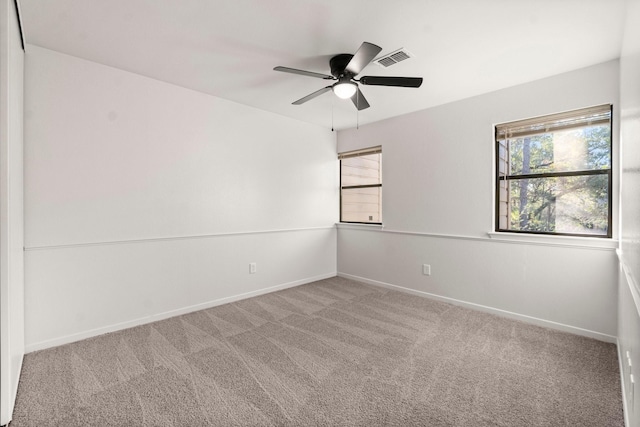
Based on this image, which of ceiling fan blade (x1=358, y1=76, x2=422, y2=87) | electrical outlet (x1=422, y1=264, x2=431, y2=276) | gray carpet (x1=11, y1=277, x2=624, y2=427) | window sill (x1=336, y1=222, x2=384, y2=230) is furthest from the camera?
window sill (x1=336, y1=222, x2=384, y2=230)

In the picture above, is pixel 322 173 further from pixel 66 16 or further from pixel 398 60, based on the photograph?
pixel 66 16

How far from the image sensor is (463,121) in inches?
138

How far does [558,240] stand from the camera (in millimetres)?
2879

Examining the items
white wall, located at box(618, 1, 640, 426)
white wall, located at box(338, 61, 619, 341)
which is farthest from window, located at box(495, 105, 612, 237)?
white wall, located at box(618, 1, 640, 426)

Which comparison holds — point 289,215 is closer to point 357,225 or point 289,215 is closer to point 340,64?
point 357,225

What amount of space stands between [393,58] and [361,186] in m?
2.52

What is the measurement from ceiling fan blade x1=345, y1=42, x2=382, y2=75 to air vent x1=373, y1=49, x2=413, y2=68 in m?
0.31

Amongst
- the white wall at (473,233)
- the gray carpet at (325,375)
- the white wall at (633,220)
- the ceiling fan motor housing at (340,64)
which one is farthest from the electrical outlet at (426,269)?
the ceiling fan motor housing at (340,64)

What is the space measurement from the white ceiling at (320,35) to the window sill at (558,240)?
5.23 feet

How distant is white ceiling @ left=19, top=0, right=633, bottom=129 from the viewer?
1.95m

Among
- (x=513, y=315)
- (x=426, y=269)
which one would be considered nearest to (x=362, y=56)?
(x=426, y=269)

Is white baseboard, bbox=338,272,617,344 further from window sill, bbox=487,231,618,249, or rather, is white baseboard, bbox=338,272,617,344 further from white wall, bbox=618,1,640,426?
white wall, bbox=618,1,640,426

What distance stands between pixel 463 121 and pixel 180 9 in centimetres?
309

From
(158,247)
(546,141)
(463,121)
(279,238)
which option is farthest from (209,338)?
(546,141)
